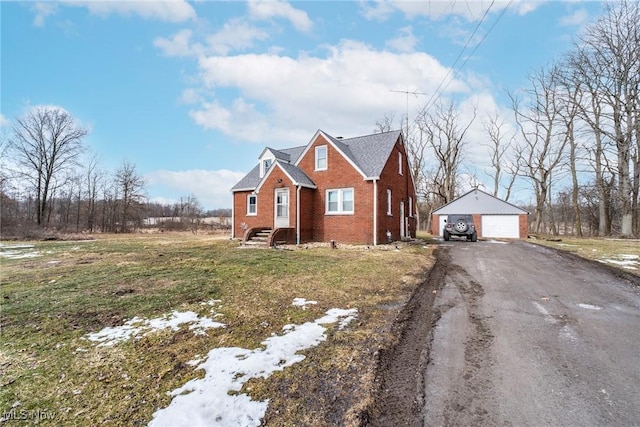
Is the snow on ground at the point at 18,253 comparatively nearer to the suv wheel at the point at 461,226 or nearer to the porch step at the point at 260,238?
Answer: the porch step at the point at 260,238

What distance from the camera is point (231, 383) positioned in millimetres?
2754

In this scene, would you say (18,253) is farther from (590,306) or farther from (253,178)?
(590,306)

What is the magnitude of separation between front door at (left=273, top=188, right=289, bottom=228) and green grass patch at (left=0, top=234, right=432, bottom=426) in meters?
7.47

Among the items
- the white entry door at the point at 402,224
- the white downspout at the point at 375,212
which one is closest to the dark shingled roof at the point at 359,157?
the white downspout at the point at 375,212

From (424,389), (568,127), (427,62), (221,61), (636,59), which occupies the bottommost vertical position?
(424,389)

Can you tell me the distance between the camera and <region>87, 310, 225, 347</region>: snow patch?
382 cm

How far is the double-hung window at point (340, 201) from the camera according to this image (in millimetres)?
15944

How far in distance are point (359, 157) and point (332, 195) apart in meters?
2.98

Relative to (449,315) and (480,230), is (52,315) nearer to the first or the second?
(449,315)

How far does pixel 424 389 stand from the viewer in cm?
277

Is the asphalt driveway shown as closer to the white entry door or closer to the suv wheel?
the white entry door

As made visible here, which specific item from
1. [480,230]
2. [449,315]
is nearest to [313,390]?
[449,315]

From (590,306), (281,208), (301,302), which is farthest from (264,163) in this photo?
(590,306)

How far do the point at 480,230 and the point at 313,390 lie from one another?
2805cm
